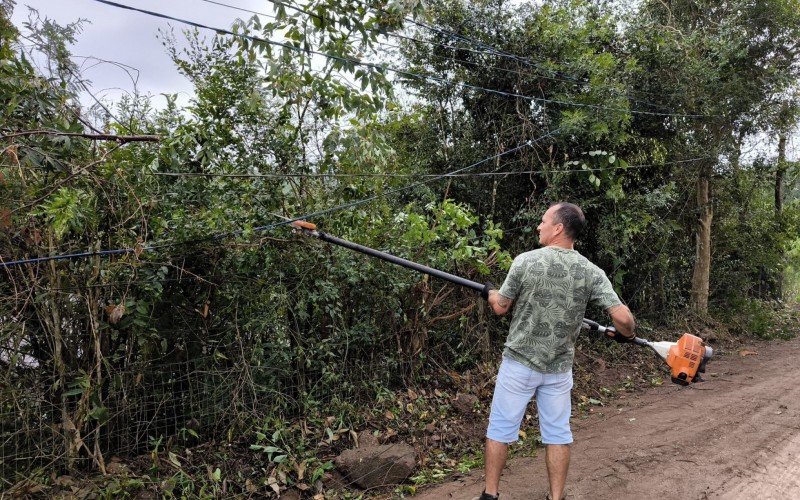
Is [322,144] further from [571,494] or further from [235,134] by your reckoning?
[571,494]

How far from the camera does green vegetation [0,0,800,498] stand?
3.58m

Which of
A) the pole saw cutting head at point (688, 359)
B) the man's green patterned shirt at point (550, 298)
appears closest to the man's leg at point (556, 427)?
the man's green patterned shirt at point (550, 298)

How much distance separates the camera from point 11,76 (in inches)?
132

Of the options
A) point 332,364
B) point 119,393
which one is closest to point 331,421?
point 332,364

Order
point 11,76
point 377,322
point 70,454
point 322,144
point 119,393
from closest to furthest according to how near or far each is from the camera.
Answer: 1. point 11,76
2. point 70,454
3. point 119,393
4. point 322,144
5. point 377,322

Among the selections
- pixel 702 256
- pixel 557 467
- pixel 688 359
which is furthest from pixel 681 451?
pixel 702 256

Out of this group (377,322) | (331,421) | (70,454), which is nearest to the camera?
(70,454)

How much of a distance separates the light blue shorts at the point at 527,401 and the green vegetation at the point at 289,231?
132 centimetres

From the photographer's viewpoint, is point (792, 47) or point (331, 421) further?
point (792, 47)

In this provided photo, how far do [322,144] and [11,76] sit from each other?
2.47m

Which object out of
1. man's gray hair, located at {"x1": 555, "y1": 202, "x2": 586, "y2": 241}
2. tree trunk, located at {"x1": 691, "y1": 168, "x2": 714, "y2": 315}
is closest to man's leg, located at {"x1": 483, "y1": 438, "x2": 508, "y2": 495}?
man's gray hair, located at {"x1": 555, "y1": 202, "x2": 586, "y2": 241}

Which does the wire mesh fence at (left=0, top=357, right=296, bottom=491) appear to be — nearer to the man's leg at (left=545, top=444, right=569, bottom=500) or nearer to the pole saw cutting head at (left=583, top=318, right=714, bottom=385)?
the man's leg at (left=545, top=444, right=569, bottom=500)

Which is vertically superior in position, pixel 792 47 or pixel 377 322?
pixel 792 47

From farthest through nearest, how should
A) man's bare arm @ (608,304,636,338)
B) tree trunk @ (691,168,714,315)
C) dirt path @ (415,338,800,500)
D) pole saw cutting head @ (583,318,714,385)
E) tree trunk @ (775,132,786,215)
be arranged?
tree trunk @ (775,132,786,215) → tree trunk @ (691,168,714,315) → dirt path @ (415,338,800,500) → pole saw cutting head @ (583,318,714,385) → man's bare arm @ (608,304,636,338)
